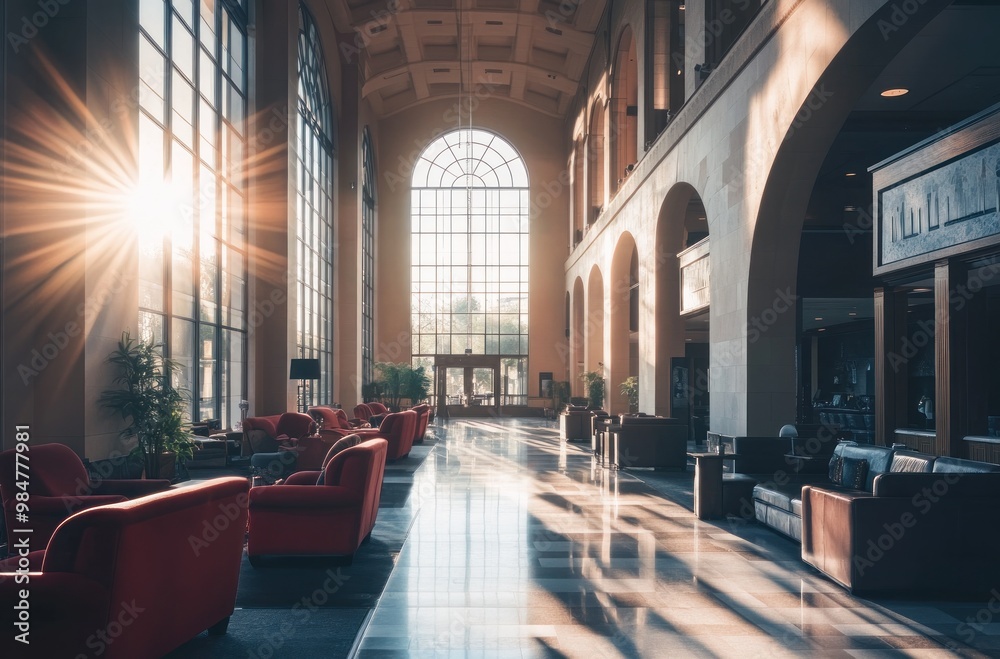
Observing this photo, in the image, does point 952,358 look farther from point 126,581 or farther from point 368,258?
point 368,258

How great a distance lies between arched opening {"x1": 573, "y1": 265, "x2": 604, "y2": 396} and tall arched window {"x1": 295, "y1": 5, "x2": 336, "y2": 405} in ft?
26.3

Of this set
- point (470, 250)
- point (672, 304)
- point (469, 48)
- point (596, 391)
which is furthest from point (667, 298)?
point (470, 250)

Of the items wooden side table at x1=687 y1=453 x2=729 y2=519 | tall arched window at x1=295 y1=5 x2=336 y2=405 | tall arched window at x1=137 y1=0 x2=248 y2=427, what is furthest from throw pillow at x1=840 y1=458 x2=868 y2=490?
tall arched window at x1=295 y1=5 x2=336 y2=405

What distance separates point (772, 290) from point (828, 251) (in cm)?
386

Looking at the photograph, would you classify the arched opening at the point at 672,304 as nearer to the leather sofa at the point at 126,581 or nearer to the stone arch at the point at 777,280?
the stone arch at the point at 777,280

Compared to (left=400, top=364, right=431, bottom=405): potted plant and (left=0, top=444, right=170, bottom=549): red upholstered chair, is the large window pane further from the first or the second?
(left=0, top=444, right=170, bottom=549): red upholstered chair

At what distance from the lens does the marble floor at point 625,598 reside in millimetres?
4039

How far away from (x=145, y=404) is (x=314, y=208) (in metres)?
12.6

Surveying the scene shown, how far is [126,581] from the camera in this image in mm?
3223

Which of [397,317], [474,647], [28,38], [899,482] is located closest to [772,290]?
[899,482]

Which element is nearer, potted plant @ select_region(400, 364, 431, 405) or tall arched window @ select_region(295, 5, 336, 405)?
tall arched window @ select_region(295, 5, 336, 405)

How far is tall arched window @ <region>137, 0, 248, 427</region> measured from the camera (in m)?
10.9

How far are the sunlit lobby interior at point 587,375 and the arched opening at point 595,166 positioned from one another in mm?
2429

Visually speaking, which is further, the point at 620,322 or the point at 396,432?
the point at 620,322
